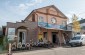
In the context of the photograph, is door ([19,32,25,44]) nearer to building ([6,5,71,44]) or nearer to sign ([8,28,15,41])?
building ([6,5,71,44])

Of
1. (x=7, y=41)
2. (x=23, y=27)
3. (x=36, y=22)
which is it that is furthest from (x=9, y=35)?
(x=36, y=22)

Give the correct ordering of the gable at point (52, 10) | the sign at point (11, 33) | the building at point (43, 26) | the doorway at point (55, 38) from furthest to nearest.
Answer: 1. the doorway at point (55, 38)
2. the gable at point (52, 10)
3. the building at point (43, 26)
4. the sign at point (11, 33)

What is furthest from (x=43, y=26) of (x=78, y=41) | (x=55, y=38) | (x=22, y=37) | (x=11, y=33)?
(x=11, y=33)

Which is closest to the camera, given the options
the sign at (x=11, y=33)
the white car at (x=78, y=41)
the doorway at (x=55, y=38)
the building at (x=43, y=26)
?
the sign at (x=11, y=33)

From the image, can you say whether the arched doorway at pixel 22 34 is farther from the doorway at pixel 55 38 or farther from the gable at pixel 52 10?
the doorway at pixel 55 38

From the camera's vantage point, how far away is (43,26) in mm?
30438

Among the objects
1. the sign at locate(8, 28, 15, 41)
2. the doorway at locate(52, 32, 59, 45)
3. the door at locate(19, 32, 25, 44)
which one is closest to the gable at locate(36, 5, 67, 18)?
the doorway at locate(52, 32, 59, 45)

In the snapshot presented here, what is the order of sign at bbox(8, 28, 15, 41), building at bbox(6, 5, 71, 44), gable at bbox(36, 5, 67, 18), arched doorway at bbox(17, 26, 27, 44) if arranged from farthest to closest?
gable at bbox(36, 5, 67, 18)
building at bbox(6, 5, 71, 44)
arched doorway at bbox(17, 26, 27, 44)
sign at bbox(8, 28, 15, 41)

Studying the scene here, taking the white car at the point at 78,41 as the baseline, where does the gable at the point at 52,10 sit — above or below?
above

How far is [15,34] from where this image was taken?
26.2 metres

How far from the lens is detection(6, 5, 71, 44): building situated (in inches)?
1073

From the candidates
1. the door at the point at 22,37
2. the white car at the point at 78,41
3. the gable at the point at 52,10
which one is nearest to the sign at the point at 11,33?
the door at the point at 22,37

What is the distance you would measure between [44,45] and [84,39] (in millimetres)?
8093

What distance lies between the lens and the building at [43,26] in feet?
89.4
